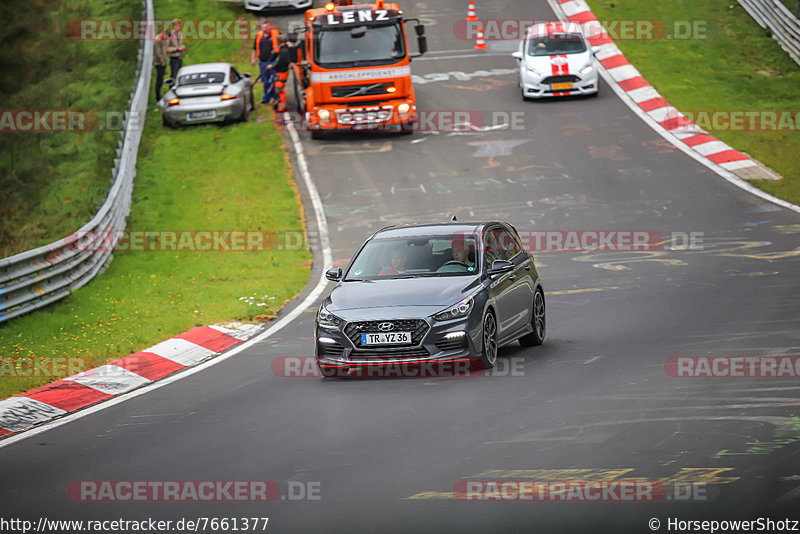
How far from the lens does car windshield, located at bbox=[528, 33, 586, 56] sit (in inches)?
1223

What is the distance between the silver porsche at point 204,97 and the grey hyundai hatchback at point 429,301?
17607 mm

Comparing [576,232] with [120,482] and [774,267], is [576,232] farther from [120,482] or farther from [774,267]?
[120,482]

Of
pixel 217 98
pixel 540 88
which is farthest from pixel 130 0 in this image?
pixel 540 88

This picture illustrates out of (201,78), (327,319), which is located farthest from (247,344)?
(201,78)

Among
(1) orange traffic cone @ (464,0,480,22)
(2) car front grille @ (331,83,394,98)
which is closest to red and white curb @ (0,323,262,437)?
(2) car front grille @ (331,83,394,98)

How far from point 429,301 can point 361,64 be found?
16774mm

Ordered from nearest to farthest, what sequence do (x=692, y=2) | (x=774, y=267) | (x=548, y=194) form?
(x=774, y=267) < (x=548, y=194) < (x=692, y=2)

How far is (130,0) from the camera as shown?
42.8 metres

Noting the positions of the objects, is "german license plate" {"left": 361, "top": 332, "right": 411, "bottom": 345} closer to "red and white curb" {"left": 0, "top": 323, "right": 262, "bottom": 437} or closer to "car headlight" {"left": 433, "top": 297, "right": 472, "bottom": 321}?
"car headlight" {"left": 433, "top": 297, "right": 472, "bottom": 321}

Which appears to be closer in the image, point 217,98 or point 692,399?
point 692,399

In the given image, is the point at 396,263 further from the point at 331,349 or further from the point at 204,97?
the point at 204,97

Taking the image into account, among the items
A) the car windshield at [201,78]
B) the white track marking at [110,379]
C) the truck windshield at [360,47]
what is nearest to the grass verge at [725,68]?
the truck windshield at [360,47]

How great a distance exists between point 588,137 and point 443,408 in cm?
1866

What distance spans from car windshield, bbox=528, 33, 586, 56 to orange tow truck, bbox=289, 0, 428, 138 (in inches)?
182
